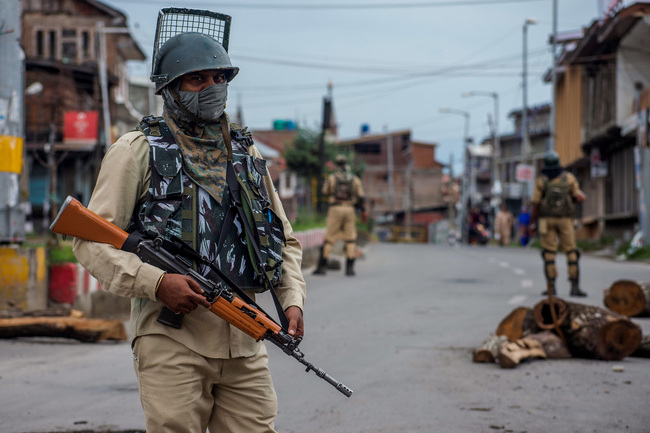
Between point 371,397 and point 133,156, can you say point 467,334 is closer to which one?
point 371,397

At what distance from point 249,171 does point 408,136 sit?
77247 mm

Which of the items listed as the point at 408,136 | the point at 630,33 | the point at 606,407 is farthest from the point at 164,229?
the point at 408,136

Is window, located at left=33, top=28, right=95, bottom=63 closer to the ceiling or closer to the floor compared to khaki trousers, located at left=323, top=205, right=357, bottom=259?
closer to the ceiling

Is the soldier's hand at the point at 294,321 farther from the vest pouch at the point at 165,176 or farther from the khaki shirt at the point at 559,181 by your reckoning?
the khaki shirt at the point at 559,181

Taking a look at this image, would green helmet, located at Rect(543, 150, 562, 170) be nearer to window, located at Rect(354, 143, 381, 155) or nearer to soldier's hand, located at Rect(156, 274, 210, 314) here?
soldier's hand, located at Rect(156, 274, 210, 314)

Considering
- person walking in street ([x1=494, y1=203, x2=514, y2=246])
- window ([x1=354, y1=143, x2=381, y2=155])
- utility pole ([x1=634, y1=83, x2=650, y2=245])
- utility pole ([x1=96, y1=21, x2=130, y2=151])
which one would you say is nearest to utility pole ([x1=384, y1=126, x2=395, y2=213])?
window ([x1=354, y1=143, x2=381, y2=155])

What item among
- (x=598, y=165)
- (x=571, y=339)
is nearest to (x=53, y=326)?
(x=571, y=339)

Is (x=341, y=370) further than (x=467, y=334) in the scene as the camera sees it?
No

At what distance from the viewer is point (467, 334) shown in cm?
877

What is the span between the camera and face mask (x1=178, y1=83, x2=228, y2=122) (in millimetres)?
2883

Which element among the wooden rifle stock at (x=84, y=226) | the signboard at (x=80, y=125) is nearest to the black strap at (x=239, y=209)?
the wooden rifle stock at (x=84, y=226)

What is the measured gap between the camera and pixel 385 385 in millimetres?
6273

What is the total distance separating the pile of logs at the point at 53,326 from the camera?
7.97 metres

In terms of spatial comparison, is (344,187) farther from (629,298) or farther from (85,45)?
(85,45)
